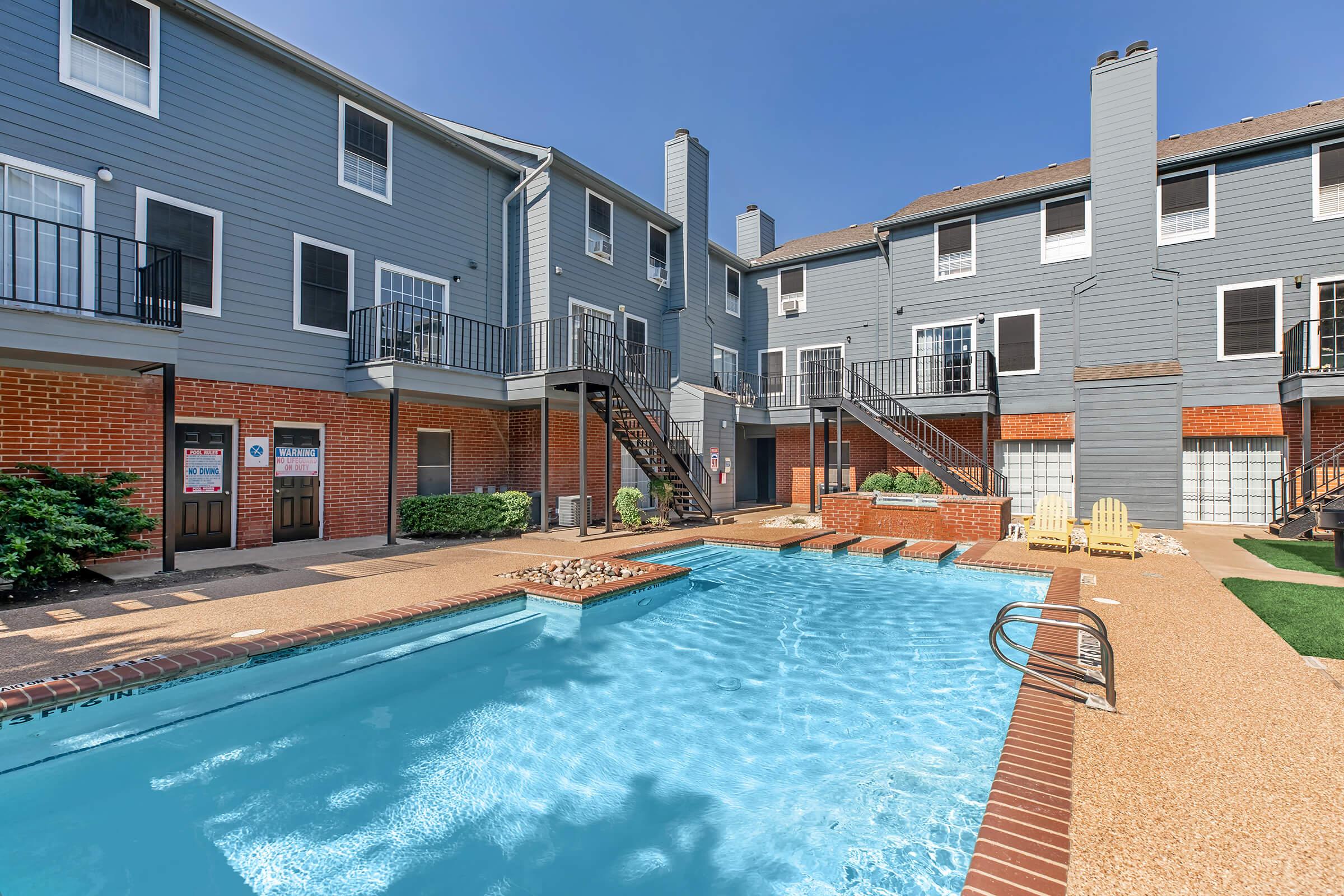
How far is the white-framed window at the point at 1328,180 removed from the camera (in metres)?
12.4

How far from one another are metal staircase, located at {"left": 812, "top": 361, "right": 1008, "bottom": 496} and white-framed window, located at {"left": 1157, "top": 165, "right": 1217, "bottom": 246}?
6.61m

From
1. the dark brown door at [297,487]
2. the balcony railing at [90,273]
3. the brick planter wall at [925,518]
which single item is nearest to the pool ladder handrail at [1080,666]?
the brick planter wall at [925,518]

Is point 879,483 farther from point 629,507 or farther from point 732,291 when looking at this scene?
point 732,291

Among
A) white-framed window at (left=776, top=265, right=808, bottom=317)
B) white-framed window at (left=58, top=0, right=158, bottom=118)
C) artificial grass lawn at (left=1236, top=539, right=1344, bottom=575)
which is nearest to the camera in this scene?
white-framed window at (left=58, top=0, right=158, bottom=118)

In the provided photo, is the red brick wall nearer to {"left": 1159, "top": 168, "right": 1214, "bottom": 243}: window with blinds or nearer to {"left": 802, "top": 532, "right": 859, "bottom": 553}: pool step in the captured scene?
{"left": 802, "top": 532, "right": 859, "bottom": 553}: pool step

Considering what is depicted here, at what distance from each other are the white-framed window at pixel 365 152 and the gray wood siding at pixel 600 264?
11.2 feet

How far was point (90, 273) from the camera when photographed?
8055 mm

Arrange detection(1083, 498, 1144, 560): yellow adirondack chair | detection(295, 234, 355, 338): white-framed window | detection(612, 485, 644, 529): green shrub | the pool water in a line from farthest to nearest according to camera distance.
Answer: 1. detection(612, 485, 644, 529): green shrub
2. detection(295, 234, 355, 338): white-framed window
3. detection(1083, 498, 1144, 560): yellow adirondack chair
4. the pool water

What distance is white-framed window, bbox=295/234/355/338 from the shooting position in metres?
10.4

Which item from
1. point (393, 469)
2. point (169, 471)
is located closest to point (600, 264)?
point (393, 469)

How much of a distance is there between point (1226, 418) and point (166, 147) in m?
20.7

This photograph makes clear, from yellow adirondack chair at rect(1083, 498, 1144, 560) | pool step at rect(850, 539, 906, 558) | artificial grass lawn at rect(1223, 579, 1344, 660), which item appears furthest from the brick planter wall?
artificial grass lawn at rect(1223, 579, 1344, 660)

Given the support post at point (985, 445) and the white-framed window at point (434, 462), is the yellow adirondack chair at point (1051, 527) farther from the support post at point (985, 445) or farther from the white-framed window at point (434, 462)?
the white-framed window at point (434, 462)

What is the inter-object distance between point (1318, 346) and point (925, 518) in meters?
8.66
